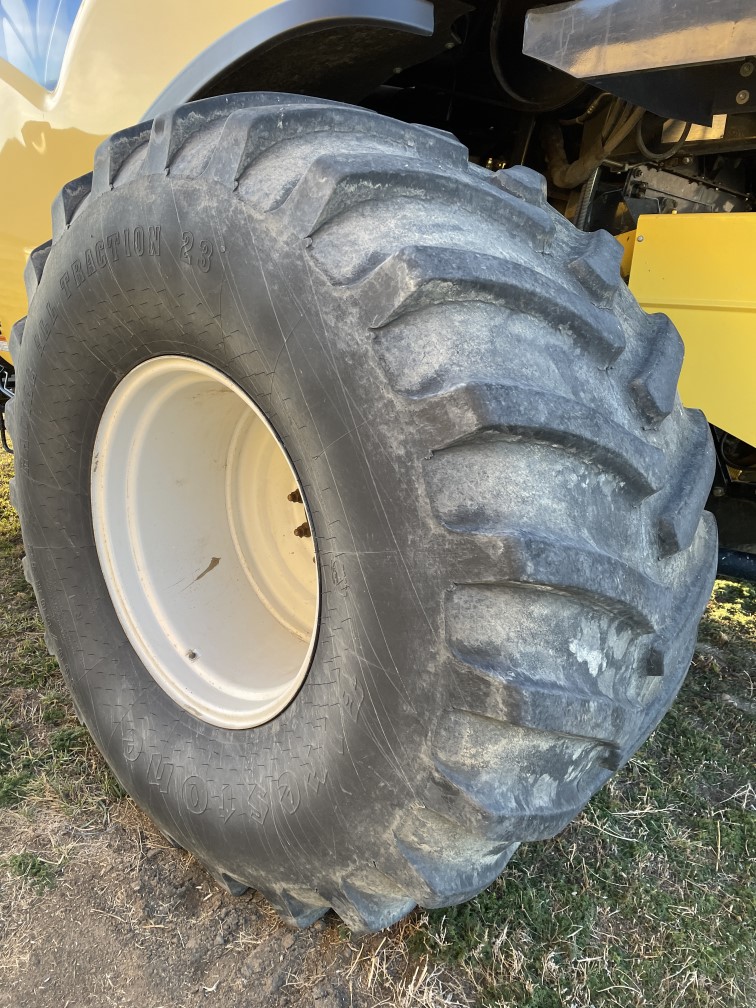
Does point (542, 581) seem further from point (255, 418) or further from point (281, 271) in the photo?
point (255, 418)

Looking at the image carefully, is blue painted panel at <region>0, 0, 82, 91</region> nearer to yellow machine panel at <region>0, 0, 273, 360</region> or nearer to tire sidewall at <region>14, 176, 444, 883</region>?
yellow machine panel at <region>0, 0, 273, 360</region>

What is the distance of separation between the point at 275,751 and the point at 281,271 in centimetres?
74

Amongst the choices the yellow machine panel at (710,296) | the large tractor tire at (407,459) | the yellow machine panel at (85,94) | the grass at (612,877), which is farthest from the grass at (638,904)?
the yellow machine panel at (85,94)

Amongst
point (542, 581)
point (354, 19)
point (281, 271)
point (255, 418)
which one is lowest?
point (255, 418)

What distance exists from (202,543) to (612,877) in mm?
1050

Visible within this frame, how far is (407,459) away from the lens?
965 millimetres

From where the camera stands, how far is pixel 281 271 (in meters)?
1.04

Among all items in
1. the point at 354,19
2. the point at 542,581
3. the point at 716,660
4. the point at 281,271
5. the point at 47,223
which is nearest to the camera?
the point at 542,581

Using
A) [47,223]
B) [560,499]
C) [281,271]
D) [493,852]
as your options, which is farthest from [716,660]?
[47,223]

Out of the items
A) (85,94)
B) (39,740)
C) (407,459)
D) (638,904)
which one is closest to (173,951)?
(39,740)

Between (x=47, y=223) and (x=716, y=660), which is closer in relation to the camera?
(x=47, y=223)

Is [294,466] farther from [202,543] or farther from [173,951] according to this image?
[173,951]

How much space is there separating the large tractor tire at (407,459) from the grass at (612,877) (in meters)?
0.22

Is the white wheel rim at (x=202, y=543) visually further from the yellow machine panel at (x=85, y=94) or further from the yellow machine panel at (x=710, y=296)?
the yellow machine panel at (x=710, y=296)
